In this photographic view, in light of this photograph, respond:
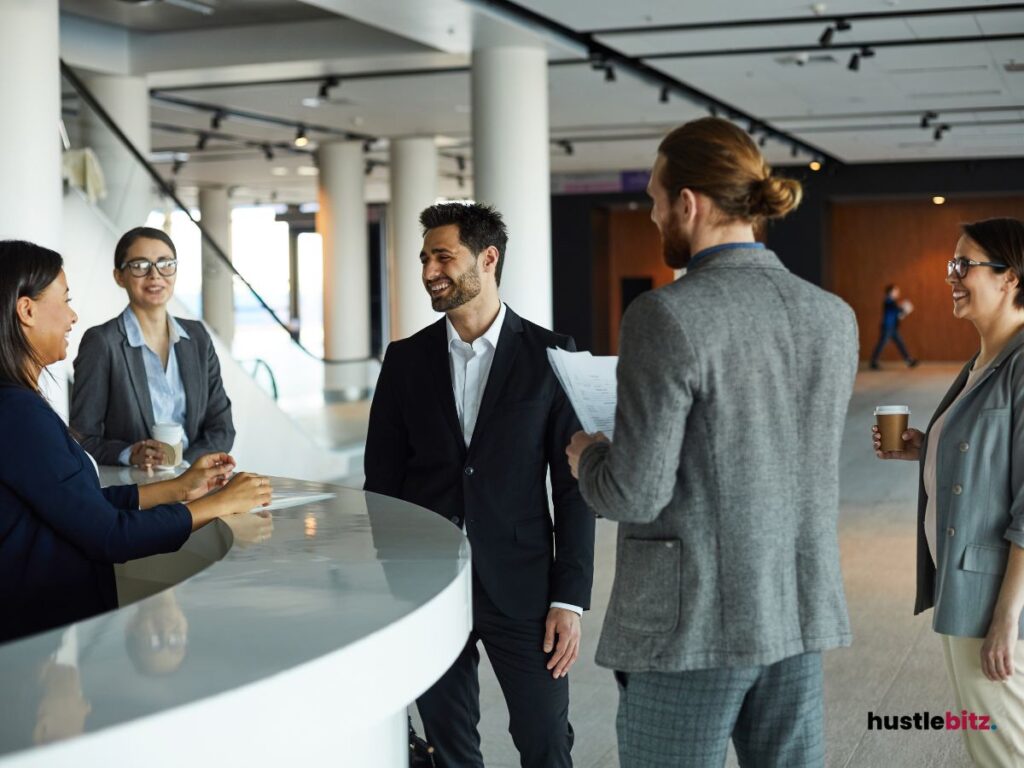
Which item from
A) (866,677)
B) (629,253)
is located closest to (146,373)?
(866,677)

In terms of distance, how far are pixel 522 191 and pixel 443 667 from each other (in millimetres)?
9976

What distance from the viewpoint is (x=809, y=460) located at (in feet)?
7.02

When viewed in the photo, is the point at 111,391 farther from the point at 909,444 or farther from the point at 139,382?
the point at 909,444

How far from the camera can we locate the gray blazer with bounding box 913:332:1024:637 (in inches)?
113

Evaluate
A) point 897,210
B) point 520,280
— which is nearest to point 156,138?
point 520,280

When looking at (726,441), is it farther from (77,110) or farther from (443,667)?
(77,110)

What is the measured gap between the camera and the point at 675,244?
2184 mm

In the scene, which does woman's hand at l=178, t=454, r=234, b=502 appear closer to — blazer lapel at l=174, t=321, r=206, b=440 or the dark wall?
blazer lapel at l=174, t=321, r=206, b=440

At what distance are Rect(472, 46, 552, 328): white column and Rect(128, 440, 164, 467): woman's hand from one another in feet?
26.1

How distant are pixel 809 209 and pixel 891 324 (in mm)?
3033

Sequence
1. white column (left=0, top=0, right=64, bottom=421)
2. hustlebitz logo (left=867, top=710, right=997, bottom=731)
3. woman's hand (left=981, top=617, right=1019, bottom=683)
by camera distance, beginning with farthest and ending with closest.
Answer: white column (left=0, top=0, right=64, bottom=421) < hustlebitz logo (left=867, top=710, right=997, bottom=731) < woman's hand (left=981, top=617, right=1019, bottom=683)

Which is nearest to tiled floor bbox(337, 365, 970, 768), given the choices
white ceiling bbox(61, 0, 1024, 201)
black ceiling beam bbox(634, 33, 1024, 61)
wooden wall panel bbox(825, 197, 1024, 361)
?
white ceiling bbox(61, 0, 1024, 201)

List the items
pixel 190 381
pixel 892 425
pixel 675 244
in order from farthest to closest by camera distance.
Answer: pixel 190 381
pixel 892 425
pixel 675 244

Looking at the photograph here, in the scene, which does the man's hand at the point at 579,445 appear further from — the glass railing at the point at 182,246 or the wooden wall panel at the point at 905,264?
the wooden wall panel at the point at 905,264
